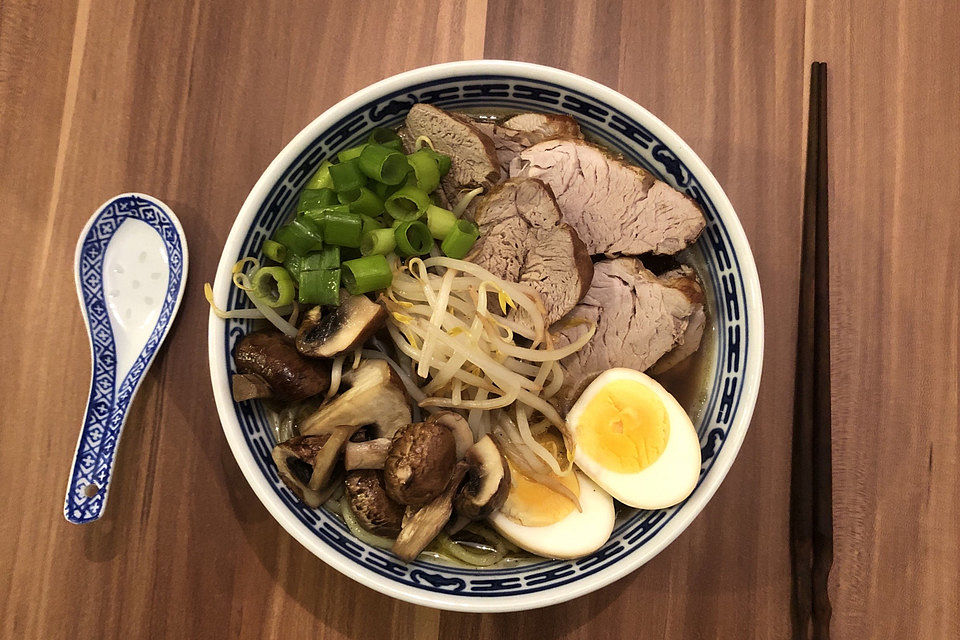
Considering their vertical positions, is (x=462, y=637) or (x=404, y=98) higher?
(x=404, y=98)

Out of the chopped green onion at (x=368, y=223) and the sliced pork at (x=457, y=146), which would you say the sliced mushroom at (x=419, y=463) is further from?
the sliced pork at (x=457, y=146)

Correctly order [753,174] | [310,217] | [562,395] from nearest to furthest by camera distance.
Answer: [310,217], [562,395], [753,174]

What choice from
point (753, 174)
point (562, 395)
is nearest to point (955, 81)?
point (753, 174)

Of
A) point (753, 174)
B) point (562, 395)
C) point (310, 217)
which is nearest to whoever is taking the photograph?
point (310, 217)

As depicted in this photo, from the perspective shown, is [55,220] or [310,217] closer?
[310,217]

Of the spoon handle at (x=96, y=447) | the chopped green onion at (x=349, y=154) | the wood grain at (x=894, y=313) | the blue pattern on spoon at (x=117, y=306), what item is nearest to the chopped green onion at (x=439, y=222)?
the chopped green onion at (x=349, y=154)

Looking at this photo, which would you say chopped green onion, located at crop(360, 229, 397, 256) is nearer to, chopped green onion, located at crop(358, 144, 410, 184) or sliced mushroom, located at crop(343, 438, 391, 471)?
chopped green onion, located at crop(358, 144, 410, 184)

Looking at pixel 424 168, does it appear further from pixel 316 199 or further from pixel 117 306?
pixel 117 306

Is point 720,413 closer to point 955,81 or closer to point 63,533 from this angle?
point 955,81

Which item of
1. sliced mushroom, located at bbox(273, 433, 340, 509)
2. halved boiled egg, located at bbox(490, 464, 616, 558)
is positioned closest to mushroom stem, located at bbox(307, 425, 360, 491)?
sliced mushroom, located at bbox(273, 433, 340, 509)
